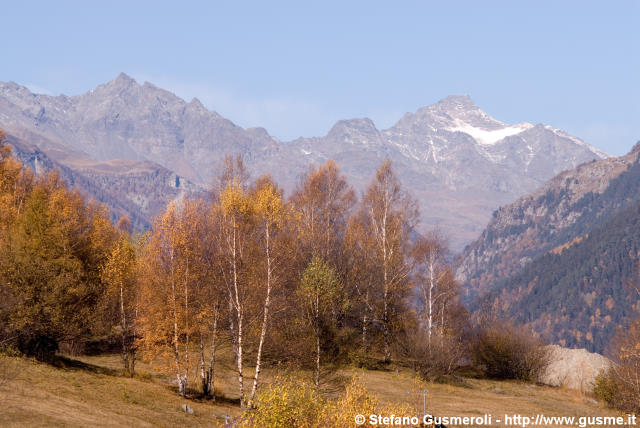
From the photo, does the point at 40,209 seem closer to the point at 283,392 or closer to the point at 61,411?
the point at 61,411

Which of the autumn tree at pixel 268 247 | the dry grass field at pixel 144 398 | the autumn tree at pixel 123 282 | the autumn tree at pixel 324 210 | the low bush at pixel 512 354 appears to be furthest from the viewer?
the low bush at pixel 512 354

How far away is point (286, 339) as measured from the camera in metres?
46.4

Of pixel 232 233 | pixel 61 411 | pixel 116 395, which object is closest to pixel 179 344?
pixel 116 395

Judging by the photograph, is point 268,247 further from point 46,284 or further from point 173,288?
point 46,284

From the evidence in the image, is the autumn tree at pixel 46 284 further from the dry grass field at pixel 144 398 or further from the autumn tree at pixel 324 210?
the autumn tree at pixel 324 210

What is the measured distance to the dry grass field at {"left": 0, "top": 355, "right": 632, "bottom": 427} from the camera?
30.5 metres

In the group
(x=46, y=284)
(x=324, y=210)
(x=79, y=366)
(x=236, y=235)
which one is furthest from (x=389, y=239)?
(x=46, y=284)

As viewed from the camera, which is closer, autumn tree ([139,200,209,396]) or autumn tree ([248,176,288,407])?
autumn tree ([248,176,288,407])

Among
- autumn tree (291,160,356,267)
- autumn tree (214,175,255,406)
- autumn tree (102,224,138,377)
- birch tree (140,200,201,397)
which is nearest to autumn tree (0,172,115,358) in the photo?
autumn tree (102,224,138,377)

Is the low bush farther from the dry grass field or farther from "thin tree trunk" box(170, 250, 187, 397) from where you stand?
"thin tree trunk" box(170, 250, 187, 397)

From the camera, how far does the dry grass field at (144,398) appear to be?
3049cm

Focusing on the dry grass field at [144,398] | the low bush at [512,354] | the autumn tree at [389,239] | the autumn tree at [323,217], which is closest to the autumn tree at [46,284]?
the dry grass field at [144,398]

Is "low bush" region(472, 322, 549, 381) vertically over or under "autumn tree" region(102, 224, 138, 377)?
under

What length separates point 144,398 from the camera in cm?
3947
